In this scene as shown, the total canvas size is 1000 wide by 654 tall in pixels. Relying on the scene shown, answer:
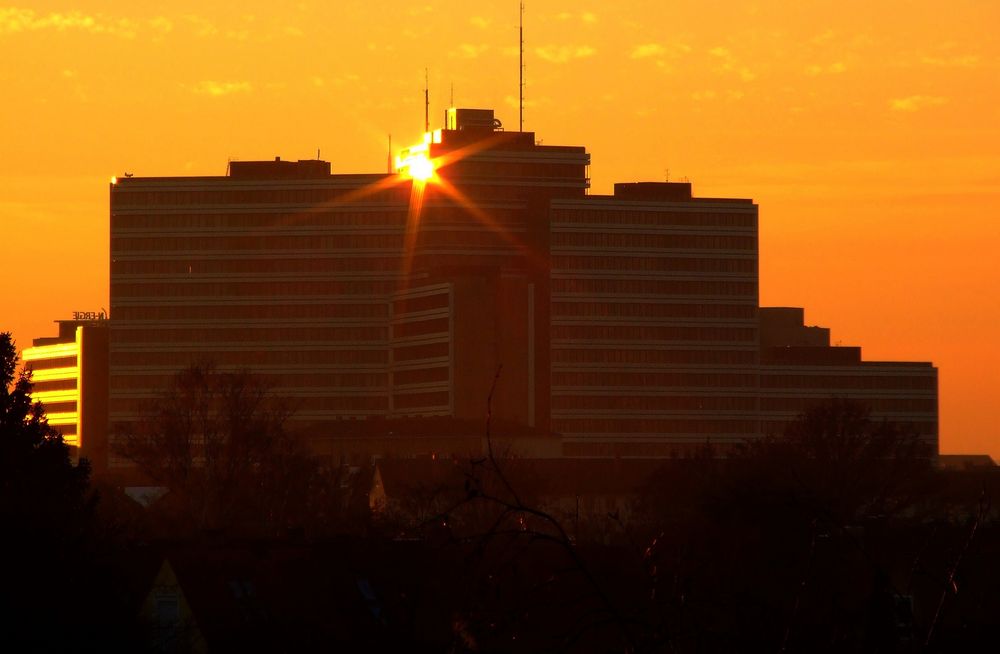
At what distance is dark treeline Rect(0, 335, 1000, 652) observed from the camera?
355 inches

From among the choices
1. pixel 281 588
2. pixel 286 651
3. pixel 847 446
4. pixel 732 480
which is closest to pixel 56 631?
pixel 286 651

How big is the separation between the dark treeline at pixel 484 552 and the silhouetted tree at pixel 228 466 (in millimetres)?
206

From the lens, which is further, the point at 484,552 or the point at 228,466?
the point at 228,466

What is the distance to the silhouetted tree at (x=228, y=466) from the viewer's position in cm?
10012

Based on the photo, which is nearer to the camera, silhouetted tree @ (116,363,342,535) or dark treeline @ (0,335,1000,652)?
dark treeline @ (0,335,1000,652)

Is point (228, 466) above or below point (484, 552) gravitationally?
below

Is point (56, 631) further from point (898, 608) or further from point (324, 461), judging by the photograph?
point (324, 461)

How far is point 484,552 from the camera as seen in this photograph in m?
8.30

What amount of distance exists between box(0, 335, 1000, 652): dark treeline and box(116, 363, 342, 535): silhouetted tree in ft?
0.68

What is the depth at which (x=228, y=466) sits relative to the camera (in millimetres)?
108250

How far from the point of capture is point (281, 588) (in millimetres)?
51250

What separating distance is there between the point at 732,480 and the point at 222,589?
138 feet

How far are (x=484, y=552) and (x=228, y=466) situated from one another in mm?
101356

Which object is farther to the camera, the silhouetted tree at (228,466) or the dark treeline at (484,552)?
the silhouetted tree at (228,466)
